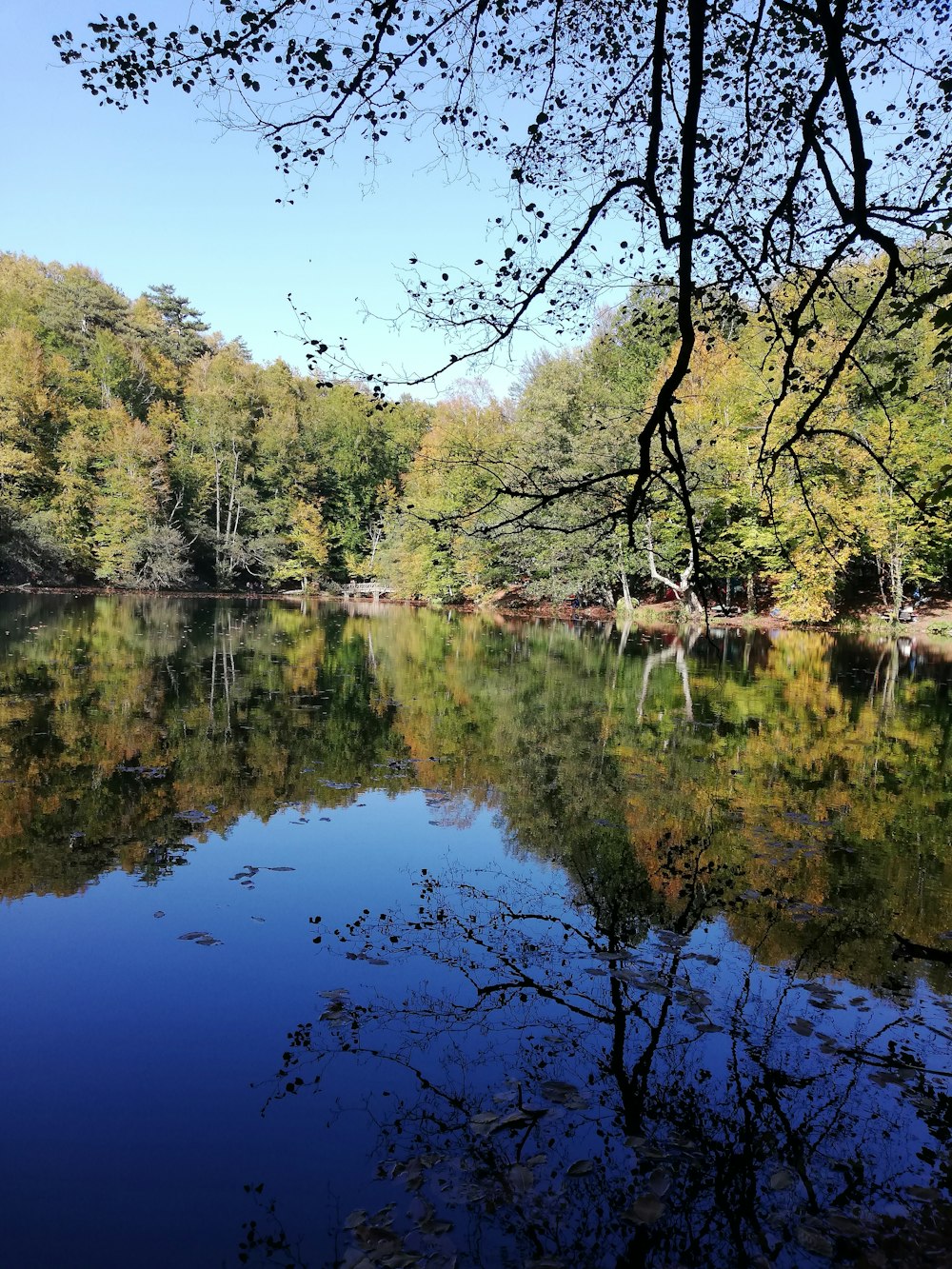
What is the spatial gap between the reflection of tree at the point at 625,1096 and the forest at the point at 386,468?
1831 cm

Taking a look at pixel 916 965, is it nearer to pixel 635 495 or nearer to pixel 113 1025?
pixel 635 495

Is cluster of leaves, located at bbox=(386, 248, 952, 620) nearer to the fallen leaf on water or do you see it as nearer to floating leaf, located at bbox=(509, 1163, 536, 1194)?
the fallen leaf on water

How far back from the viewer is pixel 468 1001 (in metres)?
4.95

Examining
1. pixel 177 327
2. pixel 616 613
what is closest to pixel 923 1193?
pixel 616 613

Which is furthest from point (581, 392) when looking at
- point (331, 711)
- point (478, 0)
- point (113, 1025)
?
point (113, 1025)

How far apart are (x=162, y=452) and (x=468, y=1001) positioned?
46845 mm

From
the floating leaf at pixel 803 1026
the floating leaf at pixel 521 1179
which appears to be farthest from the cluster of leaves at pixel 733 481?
the floating leaf at pixel 521 1179

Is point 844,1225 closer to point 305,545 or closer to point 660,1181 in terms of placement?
point 660,1181

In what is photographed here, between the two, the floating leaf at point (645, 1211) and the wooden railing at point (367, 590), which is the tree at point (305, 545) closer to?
the wooden railing at point (367, 590)

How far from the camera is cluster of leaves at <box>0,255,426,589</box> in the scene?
42.2 meters

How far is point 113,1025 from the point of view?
4.60 metres

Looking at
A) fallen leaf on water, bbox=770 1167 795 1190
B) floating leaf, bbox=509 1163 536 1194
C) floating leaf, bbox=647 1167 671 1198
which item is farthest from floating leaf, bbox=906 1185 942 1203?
floating leaf, bbox=509 1163 536 1194

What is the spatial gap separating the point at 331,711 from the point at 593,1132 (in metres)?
10.8

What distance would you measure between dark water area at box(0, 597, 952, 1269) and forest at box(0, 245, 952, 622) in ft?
47.6
